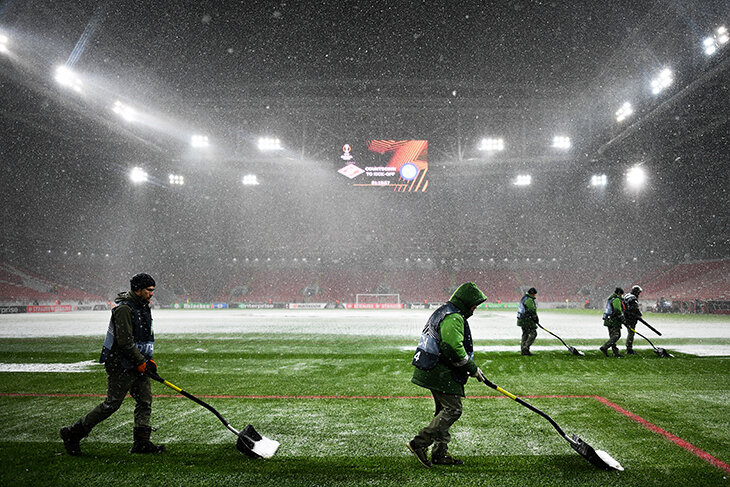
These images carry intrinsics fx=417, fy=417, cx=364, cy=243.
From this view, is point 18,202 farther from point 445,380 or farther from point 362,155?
point 445,380

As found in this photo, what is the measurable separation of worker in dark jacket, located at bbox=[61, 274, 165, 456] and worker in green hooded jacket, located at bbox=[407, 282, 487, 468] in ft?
9.52

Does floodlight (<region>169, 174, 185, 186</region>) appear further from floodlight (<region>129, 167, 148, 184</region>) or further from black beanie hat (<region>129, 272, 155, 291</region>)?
black beanie hat (<region>129, 272, 155, 291</region>)

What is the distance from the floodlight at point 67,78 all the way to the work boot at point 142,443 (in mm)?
30647

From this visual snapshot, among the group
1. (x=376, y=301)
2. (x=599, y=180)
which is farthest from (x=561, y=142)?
(x=376, y=301)

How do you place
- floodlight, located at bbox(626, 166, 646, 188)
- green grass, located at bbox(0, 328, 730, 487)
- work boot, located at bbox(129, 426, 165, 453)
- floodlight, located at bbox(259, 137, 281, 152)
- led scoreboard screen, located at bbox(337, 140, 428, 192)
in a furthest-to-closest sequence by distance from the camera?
floodlight, located at bbox(259, 137, 281, 152), floodlight, located at bbox(626, 166, 646, 188), led scoreboard screen, located at bbox(337, 140, 428, 192), work boot, located at bbox(129, 426, 165, 453), green grass, located at bbox(0, 328, 730, 487)

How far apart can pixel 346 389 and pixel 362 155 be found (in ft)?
113

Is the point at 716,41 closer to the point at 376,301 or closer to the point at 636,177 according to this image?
the point at 636,177

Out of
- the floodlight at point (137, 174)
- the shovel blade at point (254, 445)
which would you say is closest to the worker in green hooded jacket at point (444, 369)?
the shovel blade at point (254, 445)

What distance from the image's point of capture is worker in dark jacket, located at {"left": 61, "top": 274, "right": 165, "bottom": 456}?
4430mm

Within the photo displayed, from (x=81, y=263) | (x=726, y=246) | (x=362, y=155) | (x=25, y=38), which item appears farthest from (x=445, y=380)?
(x=81, y=263)

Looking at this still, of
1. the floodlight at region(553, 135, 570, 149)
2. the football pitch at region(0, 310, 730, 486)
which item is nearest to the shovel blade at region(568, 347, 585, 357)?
the football pitch at region(0, 310, 730, 486)

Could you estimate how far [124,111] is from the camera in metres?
34.0

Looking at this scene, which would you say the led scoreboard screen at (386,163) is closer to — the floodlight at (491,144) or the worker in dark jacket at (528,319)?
the floodlight at (491,144)

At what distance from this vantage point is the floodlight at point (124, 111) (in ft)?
108
